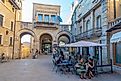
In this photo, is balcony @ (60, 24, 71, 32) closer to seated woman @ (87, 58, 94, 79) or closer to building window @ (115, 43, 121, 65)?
building window @ (115, 43, 121, 65)

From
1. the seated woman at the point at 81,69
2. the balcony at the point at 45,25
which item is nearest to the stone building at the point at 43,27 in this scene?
the balcony at the point at 45,25

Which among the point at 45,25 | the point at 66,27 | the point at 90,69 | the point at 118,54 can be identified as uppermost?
the point at 45,25

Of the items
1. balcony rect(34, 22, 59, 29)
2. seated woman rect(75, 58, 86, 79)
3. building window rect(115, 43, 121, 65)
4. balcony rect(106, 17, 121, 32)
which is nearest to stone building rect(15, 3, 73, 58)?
balcony rect(34, 22, 59, 29)

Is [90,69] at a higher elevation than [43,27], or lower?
lower

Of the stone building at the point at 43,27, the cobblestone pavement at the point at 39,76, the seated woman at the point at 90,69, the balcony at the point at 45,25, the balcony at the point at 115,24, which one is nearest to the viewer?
the cobblestone pavement at the point at 39,76

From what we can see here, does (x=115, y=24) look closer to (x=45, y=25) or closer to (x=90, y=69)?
(x=90, y=69)

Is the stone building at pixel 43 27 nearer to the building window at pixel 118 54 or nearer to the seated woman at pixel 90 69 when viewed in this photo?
the building window at pixel 118 54

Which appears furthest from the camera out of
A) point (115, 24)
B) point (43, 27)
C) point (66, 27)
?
point (43, 27)

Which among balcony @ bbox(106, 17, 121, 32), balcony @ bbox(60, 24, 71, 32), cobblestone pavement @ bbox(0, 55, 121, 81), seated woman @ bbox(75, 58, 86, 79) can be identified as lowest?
cobblestone pavement @ bbox(0, 55, 121, 81)

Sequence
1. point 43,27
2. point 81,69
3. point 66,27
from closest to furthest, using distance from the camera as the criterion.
Answer: point 81,69 → point 66,27 → point 43,27

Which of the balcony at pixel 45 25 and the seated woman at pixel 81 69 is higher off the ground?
the balcony at pixel 45 25

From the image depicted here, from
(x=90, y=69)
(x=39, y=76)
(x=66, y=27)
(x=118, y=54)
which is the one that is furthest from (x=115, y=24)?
(x=66, y=27)

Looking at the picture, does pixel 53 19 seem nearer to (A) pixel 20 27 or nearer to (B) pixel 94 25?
(A) pixel 20 27

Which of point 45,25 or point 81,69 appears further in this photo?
point 45,25
